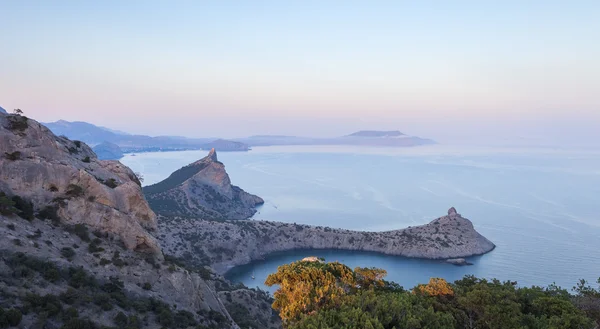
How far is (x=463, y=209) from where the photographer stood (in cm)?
10400

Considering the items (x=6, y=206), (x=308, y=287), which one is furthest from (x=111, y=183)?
(x=308, y=287)

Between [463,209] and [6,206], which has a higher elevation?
[6,206]

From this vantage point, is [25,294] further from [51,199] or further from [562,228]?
[562,228]

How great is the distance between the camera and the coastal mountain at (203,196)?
3388 inches

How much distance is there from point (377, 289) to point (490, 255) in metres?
64.4

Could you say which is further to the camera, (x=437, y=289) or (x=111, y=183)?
(x=111, y=183)

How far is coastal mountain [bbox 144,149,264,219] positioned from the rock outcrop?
59071 millimetres

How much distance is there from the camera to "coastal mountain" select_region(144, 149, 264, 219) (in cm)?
8606

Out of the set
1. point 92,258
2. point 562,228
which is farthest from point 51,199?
point 562,228

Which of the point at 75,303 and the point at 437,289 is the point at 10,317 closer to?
the point at 75,303

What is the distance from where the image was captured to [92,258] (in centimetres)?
1878

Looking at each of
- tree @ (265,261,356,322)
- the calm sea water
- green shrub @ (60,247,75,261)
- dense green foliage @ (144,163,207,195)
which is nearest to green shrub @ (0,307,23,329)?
green shrub @ (60,247,75,261)

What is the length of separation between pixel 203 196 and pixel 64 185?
3129 inches

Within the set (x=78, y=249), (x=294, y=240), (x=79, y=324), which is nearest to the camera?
(x=79, y=324)
